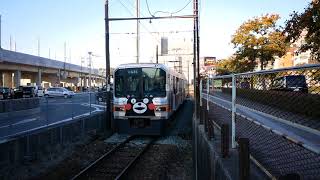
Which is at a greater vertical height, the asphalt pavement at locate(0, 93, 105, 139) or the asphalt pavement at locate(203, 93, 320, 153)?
the asphalt pavement at locate(203, 93, 320, 153)

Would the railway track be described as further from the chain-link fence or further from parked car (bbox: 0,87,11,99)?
parked car (bbox: 0,87,11,99)

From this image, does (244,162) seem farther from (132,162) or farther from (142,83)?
(142,83)

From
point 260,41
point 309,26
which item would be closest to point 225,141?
point 309,26

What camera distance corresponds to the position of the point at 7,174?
10.7 metres

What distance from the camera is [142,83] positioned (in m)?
19.0

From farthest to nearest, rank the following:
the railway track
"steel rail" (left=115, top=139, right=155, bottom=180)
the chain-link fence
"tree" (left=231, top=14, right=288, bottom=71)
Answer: "tree" (left=231, top=14, right=288, bottom=71), the railway track, "steel rail" (left=115, top=139, right=155, bottom=180), the chain-link fence

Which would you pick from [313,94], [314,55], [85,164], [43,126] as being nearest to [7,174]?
[85,164]

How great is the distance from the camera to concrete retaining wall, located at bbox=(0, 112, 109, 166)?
11.6 meters

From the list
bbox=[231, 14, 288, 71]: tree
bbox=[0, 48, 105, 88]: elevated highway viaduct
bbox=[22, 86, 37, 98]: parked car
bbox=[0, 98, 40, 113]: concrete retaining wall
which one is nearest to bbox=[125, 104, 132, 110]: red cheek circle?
bbox=[0, 98, 40, 113]: concrete retaining wall

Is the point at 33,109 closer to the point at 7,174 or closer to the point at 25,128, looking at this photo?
the point at 25,128

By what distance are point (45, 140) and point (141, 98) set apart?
5.63m

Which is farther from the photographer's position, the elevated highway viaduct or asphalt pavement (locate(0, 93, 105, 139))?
the elevated highway viaduct

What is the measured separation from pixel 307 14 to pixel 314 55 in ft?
9.65

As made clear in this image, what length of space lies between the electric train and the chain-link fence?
1060 cm
